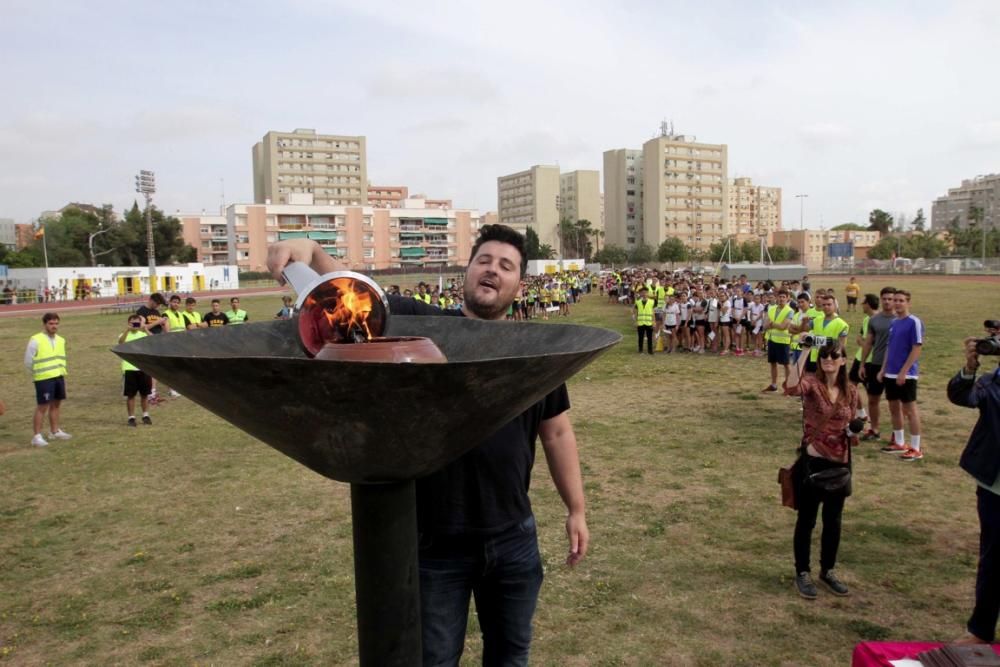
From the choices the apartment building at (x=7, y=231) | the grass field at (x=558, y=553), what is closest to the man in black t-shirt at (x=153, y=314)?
the grass field at (x=558, y=553)

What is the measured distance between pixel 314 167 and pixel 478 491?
123 meters

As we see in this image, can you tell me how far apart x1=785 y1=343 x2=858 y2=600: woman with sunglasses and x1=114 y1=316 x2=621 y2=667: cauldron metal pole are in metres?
3.53

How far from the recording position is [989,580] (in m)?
3.62

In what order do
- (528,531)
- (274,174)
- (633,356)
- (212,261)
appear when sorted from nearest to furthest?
(528,531), (633,356), (212,261), (274,174)

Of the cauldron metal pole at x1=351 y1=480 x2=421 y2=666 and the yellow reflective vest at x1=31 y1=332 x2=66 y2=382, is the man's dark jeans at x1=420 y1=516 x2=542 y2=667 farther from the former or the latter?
the yellow reflective vest at x1=31 y1=332 x2=66 y2=382

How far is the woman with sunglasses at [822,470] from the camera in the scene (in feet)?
14.7

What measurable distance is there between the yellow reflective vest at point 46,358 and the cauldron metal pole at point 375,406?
29.5 feet

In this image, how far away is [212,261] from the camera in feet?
308

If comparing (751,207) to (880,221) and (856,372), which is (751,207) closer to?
(880,221)

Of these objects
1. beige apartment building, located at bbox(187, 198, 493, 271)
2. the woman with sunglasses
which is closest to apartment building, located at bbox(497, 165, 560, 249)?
beige apartment building, located at bbox(187, 198, 493, 271)

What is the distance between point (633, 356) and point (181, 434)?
34.7 feet

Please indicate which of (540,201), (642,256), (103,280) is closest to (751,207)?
(540,201)

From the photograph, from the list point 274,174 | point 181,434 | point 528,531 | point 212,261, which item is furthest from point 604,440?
point 274,174

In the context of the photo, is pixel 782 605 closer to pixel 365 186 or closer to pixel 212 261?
pixel 212 261
